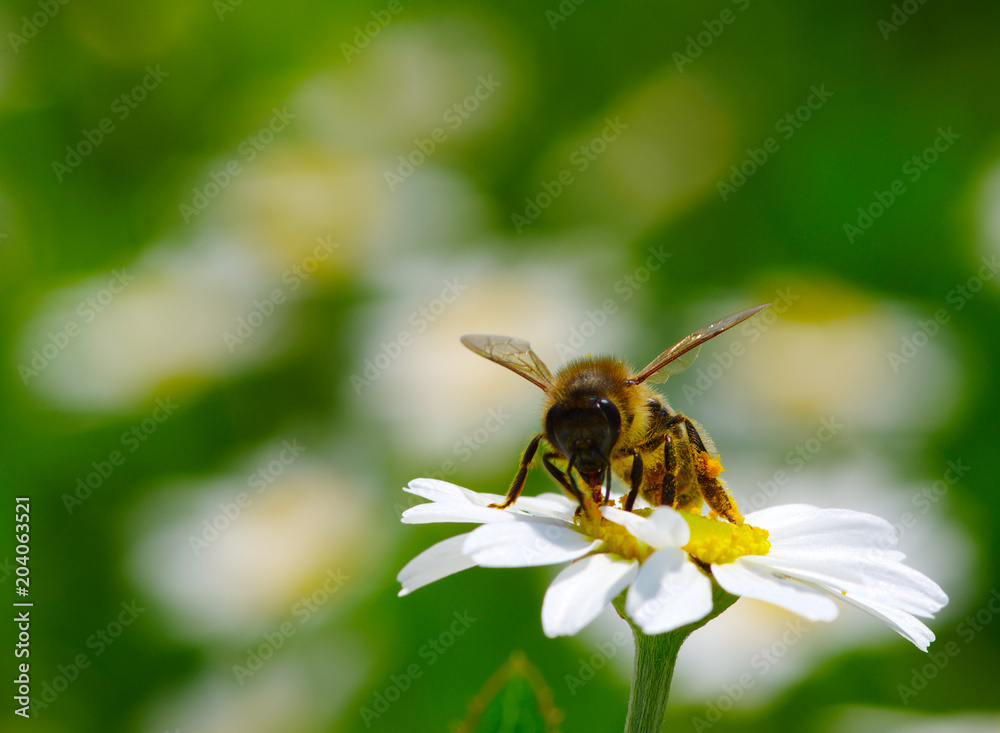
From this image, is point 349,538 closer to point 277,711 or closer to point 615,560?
point 277,711

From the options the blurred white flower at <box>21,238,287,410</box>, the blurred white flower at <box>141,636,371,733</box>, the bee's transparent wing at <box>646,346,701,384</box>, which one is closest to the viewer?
the bee's transparent wing at <box>646,346,701,384</box>

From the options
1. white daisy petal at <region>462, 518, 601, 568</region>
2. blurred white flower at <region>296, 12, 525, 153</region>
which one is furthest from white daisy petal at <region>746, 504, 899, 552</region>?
blurred white flower at <region>296, 12, 525, 153</region>

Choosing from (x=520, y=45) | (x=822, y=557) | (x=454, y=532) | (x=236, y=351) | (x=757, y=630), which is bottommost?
(x=757, y=630)

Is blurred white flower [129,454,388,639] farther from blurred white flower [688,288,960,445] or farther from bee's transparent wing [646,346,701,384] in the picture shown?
bee's transparent wing [646,346,701,384]

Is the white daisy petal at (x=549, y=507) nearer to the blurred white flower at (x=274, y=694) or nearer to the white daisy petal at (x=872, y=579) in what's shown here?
the white daisy petal at (x=872, y=579)

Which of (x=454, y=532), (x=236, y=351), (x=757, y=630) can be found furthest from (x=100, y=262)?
(x=757, y=630)

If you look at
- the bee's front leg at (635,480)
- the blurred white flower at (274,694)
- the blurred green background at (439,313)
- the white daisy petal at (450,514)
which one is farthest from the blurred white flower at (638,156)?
the white daisy petal at (450,514)
